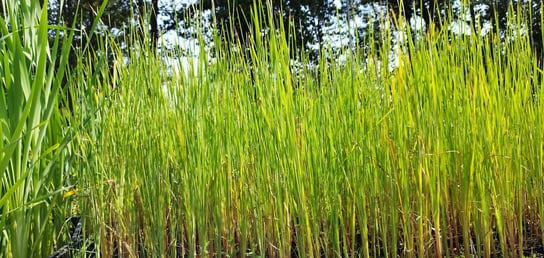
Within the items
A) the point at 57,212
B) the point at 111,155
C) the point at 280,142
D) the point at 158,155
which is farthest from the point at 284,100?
the point at 57,212

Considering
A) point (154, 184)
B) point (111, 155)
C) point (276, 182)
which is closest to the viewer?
point (276, 182)

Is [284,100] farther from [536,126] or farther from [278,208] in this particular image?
[536,126]

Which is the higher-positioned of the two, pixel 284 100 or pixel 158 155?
pixel 284 100

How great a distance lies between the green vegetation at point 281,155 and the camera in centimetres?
124

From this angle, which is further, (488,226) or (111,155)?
(111,155)

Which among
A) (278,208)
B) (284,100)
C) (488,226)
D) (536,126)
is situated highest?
(284,100)

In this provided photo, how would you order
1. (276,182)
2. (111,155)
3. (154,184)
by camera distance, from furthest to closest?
(111,155)
(154,184)
(276,182)

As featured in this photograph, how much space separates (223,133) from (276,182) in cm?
23

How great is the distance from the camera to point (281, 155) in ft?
4.10

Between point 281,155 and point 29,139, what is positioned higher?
point 29,139

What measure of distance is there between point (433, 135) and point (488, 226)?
11.4 inches

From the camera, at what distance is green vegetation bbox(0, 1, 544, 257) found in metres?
1.24

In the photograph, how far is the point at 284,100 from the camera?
1.23 m

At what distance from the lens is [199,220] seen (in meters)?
1.26
